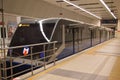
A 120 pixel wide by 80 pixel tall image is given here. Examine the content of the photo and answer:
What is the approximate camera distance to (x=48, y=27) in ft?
20.5

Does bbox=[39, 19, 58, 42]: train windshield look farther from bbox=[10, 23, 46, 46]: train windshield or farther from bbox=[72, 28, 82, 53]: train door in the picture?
bbox=[72, 28, 82, 53]: train door

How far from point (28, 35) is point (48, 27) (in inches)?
34.0

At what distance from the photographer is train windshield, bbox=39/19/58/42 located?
19.7ft

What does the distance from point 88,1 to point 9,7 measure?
25.5 feet

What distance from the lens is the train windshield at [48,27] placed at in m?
6.01

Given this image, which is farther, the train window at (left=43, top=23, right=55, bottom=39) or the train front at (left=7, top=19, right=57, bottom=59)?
the train window at (left=43, top=23, right=55, bottom=39)

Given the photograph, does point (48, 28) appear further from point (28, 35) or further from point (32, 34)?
point (28, 35)

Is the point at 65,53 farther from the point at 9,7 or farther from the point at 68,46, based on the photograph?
the point at 9,7

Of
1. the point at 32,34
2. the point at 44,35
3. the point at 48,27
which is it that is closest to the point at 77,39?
the point at 48,27

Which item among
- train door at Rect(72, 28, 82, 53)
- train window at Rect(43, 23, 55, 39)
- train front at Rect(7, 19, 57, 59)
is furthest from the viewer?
train door at Rect(72, 28, 82, 53)

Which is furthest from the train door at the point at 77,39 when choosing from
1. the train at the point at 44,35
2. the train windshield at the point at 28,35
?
the train windshield at the point at 28,35

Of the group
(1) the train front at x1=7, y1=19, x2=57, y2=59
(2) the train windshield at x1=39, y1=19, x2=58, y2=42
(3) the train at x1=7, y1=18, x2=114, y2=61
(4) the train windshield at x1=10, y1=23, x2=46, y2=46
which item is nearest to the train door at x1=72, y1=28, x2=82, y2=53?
(3) the train at x1=7, y1=18, x2=114, y2=61

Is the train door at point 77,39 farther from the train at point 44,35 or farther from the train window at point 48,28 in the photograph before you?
the train window at point 48,28

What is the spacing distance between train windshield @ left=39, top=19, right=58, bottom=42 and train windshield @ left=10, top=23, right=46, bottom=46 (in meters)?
0.16
